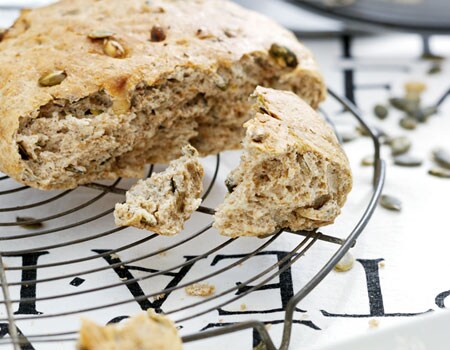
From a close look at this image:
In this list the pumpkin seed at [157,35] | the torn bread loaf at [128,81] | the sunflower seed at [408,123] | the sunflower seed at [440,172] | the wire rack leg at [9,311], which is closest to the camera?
the wire rack leg at [9,311]

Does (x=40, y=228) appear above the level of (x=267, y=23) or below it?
below

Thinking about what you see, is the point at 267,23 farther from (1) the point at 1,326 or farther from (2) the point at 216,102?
(1) the point at 1,326

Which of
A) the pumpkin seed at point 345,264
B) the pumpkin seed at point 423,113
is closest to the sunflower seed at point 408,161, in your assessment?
the pumpkin seed at point 423,113

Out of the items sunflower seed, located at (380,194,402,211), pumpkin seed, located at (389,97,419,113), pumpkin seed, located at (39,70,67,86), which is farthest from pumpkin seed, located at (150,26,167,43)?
pumpkin seed, located at (389,97,419,113)

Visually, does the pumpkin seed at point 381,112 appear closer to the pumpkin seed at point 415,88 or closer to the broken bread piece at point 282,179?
the pumpkin seed at point 415,88

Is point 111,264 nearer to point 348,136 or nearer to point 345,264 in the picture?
point 345,264

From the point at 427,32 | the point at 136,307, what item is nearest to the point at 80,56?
the point at 136,307
